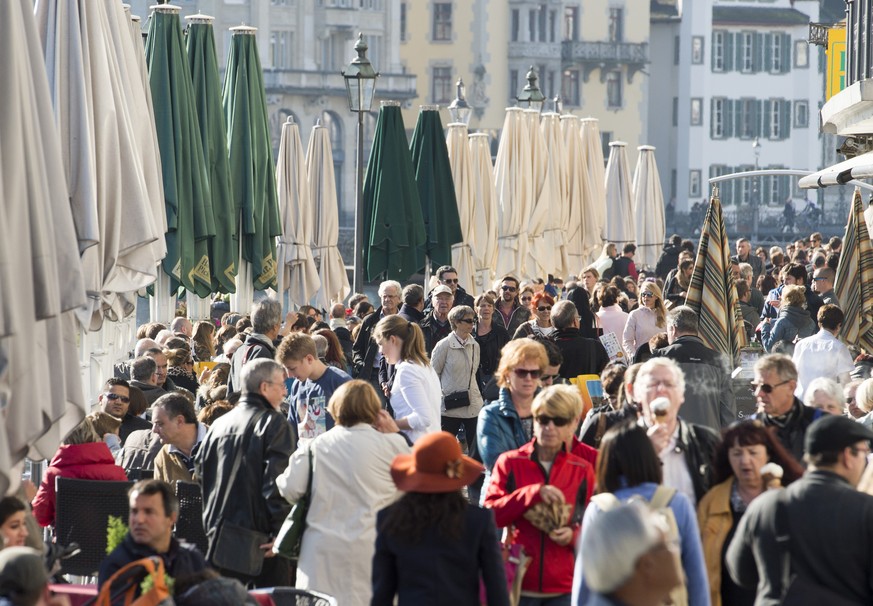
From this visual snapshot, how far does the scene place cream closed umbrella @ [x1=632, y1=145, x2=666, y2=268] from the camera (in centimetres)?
2845

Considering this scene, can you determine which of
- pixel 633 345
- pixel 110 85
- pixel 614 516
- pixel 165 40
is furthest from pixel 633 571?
pixel 633 345

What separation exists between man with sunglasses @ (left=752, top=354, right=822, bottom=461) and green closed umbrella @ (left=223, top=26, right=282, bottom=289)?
6715mm

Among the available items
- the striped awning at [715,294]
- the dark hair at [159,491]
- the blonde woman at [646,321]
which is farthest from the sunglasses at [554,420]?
the blonde woman at [646,321]

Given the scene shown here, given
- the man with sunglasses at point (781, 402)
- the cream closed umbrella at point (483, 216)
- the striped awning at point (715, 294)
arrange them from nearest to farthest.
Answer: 1. the man with sunglasses at point (781, 402)
2. the striped awning at point (715, 294)
3. the cream closed umbrella at point (483, 216)

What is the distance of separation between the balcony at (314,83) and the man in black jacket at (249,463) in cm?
7035

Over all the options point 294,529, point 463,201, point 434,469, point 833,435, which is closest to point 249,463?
point 294,529

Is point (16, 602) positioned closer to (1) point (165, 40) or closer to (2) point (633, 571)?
(2) point (633, 571)

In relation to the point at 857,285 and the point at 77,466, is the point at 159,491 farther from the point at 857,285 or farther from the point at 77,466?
the point at 857,285

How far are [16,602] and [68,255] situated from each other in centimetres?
170

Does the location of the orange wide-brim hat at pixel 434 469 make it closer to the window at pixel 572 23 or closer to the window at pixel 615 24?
the window at pixel 572 23

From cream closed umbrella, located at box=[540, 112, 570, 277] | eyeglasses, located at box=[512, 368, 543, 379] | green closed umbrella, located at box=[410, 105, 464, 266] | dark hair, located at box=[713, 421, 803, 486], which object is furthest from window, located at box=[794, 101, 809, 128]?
dark hair, located at box=[713, 421, 803, 486]

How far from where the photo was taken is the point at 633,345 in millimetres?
14156

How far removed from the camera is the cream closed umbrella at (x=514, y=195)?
2200cm

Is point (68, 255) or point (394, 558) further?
point (68, 255)
